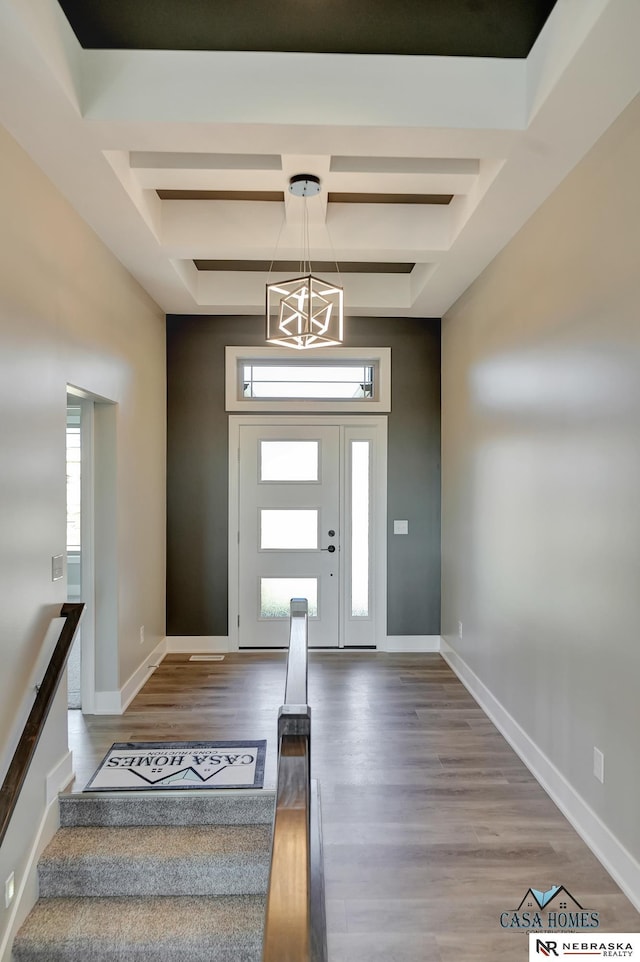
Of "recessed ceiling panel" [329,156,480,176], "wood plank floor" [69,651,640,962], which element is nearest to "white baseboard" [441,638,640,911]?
"wood plank floor" [69,651,640,962]

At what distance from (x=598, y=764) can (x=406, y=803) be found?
963 millimetres

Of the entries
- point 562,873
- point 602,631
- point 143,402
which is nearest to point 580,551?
point 602,631

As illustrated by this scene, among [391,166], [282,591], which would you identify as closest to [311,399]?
[282,591]

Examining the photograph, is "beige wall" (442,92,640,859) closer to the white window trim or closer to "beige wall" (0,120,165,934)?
the white window trim

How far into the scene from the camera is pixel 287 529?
18.3 feet

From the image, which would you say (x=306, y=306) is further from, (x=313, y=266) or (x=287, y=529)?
(x=287, y=529)

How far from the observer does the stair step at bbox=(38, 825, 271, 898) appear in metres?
2.61

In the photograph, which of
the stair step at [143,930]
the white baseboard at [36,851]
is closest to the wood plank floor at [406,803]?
the white baseboard at [36,851]

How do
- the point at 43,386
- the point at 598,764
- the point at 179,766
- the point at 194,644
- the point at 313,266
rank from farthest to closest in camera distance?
the point at 194,644 → the point at 313,266 → the point at 179,766 → the point at 43,386 → the point at 598,764

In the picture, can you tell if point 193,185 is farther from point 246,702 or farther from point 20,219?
point 246,702

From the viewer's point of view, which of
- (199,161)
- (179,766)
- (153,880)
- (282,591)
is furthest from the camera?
(282,591)

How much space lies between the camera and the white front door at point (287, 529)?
552 cm

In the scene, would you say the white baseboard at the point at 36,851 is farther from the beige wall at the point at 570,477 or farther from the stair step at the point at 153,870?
the beige wall at the point at 570,477

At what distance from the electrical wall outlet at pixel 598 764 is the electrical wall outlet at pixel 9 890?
2501 mm
